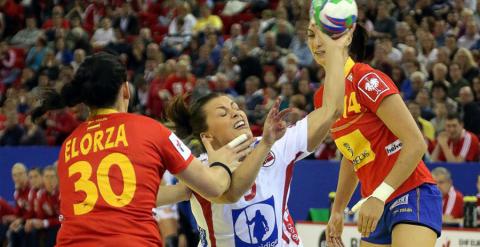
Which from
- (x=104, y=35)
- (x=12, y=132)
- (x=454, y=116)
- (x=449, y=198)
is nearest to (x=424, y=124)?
(x=454, y=116)

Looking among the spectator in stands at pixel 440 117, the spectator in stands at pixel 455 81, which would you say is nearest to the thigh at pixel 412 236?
the spectator in stands at pixel 440 117

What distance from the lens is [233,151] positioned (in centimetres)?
436

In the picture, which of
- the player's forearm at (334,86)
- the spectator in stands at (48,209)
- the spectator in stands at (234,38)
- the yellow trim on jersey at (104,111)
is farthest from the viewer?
the spectator in stands at (234,38)

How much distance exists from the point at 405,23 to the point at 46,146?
577cm

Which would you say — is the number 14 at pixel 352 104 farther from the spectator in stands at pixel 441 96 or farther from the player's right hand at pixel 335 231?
the spectator in stands at pixel 441 96

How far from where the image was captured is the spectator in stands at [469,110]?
12.2 meters

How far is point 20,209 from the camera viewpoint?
1307 cm

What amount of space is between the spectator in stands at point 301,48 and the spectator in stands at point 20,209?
4.52 metres

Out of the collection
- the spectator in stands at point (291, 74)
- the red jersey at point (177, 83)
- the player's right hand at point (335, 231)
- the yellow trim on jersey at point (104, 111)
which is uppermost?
the yellow trim on jersey at point (104, 111)

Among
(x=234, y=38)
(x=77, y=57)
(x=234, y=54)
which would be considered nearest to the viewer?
(x=234, y=54)

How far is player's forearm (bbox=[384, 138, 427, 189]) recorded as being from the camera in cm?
511

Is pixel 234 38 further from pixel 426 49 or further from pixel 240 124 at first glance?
pixel 240 124

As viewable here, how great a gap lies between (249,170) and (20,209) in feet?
30.4

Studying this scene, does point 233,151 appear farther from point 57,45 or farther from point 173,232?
point 57,45
